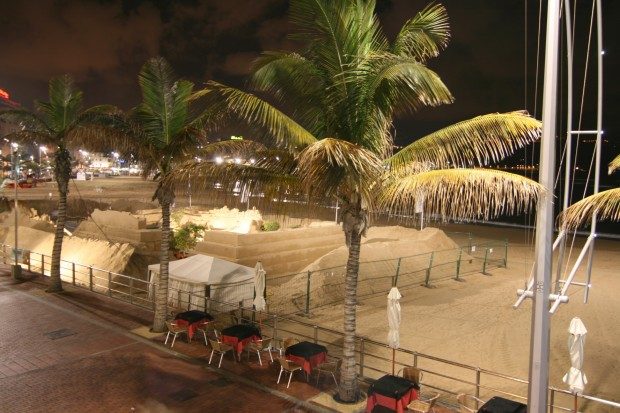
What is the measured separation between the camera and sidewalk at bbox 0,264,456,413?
9.42m

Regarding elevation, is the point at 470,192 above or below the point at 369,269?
above

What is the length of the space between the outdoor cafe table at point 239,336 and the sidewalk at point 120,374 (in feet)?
1.66

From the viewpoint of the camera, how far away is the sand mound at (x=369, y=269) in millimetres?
19359

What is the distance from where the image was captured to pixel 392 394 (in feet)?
27.8

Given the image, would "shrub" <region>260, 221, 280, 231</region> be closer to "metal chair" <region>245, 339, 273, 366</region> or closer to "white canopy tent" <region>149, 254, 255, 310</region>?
"white canopy tent" <region>149, 254, 255, 310</region>

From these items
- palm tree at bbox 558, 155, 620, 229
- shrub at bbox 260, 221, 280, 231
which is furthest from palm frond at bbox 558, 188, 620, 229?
shrub at bbox 260, 221, 280, 231

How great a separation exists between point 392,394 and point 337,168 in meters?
3.96

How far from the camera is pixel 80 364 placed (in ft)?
37.1

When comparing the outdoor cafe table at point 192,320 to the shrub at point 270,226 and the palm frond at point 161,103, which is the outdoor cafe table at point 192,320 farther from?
the shrub at point 270,226

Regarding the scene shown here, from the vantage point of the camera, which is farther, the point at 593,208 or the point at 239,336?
the point at 239,336

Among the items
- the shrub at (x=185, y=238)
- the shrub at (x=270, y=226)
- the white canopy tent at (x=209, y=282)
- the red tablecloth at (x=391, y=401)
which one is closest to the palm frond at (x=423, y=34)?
the red tablecloth at (x=391, y=401)

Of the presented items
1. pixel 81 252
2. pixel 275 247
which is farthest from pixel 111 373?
pixel 81 252

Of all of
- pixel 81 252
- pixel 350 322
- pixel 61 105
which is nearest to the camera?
pixel 350 322

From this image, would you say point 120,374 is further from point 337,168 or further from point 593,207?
point 593,207
